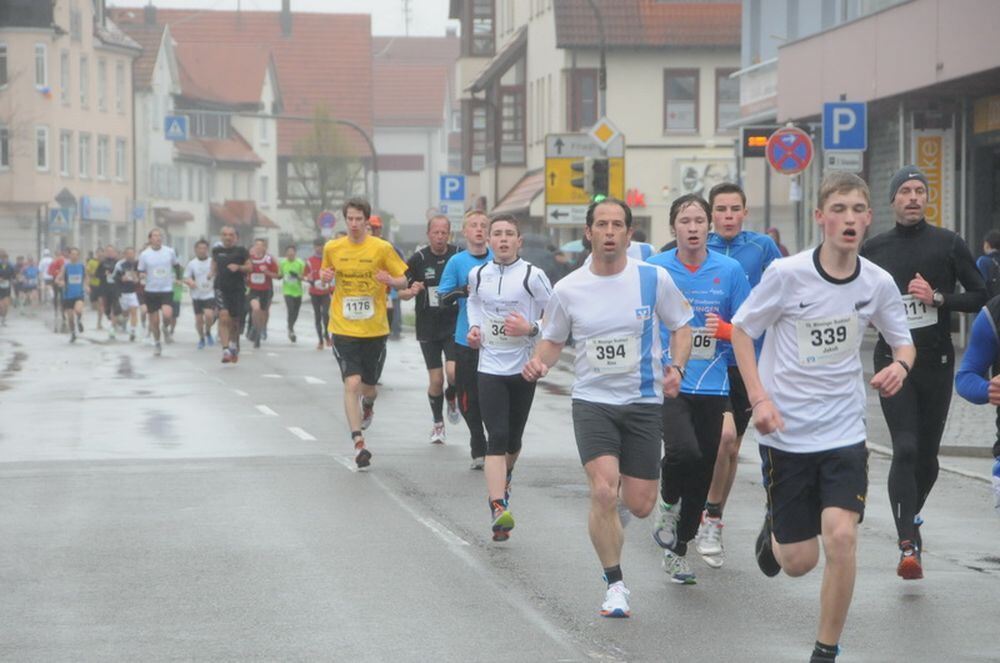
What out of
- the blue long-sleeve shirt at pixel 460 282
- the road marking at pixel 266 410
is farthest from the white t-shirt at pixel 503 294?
the road marking at pixel 266 410

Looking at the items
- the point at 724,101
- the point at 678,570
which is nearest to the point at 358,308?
the point at 678,570

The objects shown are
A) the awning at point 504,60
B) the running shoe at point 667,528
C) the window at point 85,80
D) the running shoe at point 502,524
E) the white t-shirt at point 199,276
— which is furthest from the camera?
the window at point 85,80

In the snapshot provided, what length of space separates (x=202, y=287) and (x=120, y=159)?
59986mm

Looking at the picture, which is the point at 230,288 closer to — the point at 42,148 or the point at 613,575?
the point at 613,575

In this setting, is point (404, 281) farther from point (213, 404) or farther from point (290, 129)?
point (290, 129)

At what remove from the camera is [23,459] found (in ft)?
53.2

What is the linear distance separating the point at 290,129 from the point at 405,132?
17017mm

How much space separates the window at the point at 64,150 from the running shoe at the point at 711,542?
7826 centimetres

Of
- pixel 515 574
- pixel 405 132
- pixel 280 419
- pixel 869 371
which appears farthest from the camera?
pixel 405 132

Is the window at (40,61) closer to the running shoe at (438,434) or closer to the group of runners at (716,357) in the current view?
the running shoe at (438,434)

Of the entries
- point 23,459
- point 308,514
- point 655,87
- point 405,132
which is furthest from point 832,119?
point 405,132

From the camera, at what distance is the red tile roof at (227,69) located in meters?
116

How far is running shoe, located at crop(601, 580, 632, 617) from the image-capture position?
8742 millimetres

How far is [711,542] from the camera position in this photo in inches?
416
